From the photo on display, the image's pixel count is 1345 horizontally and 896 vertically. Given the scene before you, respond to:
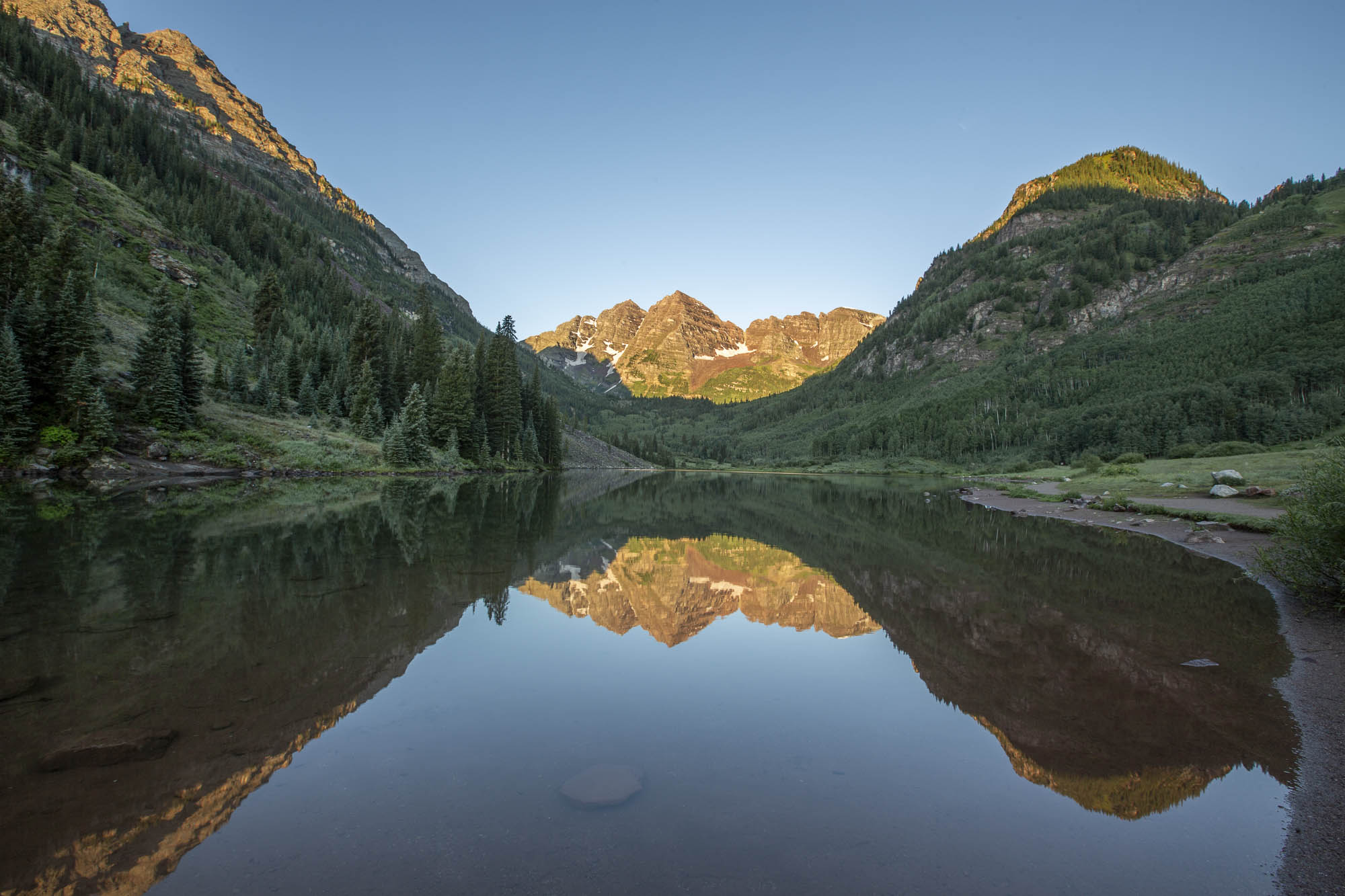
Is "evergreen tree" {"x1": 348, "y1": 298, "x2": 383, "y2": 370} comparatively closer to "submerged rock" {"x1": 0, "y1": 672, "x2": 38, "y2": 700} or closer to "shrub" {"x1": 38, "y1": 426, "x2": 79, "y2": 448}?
"shrub" {"x1": 38, "y1": 426, "x2": 79, "y2": 448}

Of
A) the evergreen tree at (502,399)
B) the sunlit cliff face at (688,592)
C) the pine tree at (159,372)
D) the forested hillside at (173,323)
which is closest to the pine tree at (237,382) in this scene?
the forested hillside at (173,323)

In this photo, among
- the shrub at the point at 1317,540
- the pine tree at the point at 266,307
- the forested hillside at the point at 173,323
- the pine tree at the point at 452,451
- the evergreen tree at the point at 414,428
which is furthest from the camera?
the pine tree at the point at 266,307

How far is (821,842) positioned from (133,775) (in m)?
7.10

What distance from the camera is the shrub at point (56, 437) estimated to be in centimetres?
3753

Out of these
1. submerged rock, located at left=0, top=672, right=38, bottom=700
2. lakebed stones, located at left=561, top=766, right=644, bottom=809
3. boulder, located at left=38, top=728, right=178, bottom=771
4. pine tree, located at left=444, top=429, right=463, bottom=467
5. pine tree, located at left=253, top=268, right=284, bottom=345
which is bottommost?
lakebed stones, located at left=561, top=766, right=644, bottom=809

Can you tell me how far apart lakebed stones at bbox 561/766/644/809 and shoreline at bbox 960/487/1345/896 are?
616cm

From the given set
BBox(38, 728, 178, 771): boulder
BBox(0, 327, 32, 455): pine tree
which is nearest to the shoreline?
BBox(38, 728, 178, 771): boulder

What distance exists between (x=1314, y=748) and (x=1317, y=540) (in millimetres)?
9491

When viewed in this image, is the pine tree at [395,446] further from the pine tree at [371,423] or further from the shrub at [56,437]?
the shrub at [56,437]

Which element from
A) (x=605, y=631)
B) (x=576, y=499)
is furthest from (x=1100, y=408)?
(x=605, y=631)

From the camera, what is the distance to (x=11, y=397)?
116 ft

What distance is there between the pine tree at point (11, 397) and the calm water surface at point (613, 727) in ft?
90.0

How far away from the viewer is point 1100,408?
135 metres

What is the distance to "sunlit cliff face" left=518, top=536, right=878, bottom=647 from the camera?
563 inches
